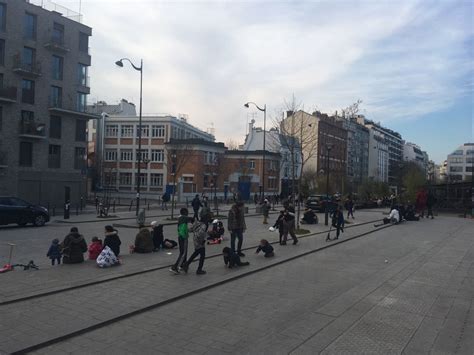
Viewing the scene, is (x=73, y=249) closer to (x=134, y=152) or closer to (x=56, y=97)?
(x=56, y=97)

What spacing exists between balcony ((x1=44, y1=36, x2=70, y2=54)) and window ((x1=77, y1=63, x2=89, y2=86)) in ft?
7.52

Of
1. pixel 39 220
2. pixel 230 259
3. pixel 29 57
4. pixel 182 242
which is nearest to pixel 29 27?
pixel 29 57

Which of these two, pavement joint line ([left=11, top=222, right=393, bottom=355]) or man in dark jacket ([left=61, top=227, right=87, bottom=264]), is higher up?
man in dark jacket ([left=61, top=227, right=87, bottom=264])

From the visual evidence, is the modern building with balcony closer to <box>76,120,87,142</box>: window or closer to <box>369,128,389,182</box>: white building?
<box>76,120,87,142</box>: window

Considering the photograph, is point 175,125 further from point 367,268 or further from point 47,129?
point 367,268

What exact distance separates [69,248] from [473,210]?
31538 millimetres

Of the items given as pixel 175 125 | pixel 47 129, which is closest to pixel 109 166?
pixel 175 125

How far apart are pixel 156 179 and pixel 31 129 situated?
91.7 ft

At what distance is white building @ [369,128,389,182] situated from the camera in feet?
408

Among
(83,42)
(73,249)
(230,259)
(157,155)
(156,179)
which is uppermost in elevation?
(83,42)

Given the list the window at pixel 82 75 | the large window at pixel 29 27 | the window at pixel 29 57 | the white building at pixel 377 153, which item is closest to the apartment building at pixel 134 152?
the window at pixel 82 75

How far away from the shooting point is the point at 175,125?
64125 mm

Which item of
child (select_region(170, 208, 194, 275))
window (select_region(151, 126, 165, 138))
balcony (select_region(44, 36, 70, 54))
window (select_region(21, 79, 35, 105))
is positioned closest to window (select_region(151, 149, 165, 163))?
window (select_region(151, 126, 165, 138))

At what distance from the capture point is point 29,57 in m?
35.2
